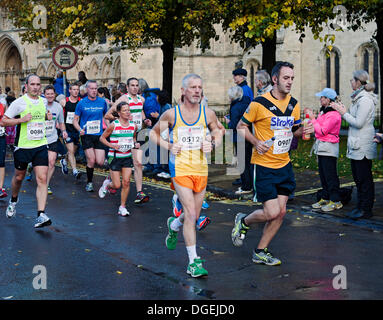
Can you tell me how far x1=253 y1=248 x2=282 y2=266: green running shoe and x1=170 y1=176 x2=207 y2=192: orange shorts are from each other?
906mm

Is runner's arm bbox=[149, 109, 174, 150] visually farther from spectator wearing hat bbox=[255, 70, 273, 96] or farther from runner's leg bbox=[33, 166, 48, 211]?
spectator wearing hat bbox=[255, 70, 273, 96]

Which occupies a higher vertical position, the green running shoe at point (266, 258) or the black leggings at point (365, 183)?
the black leggings at point (365, 183)

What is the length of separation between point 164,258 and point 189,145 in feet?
4.28

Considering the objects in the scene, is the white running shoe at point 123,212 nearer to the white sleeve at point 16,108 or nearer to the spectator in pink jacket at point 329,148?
the white sleeve at point 16,108

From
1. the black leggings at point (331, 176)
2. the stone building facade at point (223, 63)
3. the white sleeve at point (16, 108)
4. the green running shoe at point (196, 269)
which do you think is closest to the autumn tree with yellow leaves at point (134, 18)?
the stone building facade at point (223, 63)

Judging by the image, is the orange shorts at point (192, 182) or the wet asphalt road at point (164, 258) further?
the orange shorts at point (192, 182)

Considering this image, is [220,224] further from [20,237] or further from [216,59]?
[216,59]

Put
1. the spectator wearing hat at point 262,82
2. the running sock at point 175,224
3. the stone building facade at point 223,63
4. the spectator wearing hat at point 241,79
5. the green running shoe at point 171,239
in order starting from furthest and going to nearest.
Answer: the stone building facade at point 223,63
the spectator wearing hat at point 241,79
the spectator wearing hat at point 262,82
the green running shoe at point 171,239
the running sock at point 175,224

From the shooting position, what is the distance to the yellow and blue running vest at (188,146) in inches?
249

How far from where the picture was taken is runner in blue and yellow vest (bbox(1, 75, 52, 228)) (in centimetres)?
867

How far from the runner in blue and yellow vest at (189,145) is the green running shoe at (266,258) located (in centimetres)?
77

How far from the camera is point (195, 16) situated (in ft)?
55.8

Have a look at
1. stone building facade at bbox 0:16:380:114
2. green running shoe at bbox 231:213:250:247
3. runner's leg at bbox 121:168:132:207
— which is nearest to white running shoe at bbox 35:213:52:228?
runner's leg at bbox 121:168:132:207

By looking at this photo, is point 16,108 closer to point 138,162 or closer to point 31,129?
point 31,129
